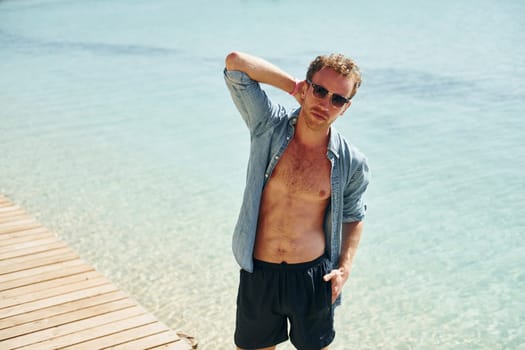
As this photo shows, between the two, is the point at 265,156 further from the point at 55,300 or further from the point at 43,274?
the point at 43,274

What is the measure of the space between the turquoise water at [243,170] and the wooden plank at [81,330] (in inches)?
35.6

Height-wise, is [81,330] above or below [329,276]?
below

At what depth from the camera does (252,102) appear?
9.37 feet

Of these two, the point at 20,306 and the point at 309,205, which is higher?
the point at 309,205

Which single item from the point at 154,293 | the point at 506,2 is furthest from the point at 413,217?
the point at 506,2

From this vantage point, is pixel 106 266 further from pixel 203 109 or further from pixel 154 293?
pixel 203 109

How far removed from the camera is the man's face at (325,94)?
2764 millimetres

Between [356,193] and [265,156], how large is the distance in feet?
1.61

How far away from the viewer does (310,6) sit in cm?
2750

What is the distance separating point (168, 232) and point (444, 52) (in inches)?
467

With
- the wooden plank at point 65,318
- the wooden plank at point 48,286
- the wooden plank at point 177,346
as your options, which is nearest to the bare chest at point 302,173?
the wooden plank at point 177,346

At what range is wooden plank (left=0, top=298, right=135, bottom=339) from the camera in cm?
385

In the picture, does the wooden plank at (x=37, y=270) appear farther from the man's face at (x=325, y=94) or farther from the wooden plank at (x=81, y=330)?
the man's face at (x=325, y=94)

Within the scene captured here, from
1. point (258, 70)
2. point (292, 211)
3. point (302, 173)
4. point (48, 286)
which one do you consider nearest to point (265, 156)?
point (302, 173)
